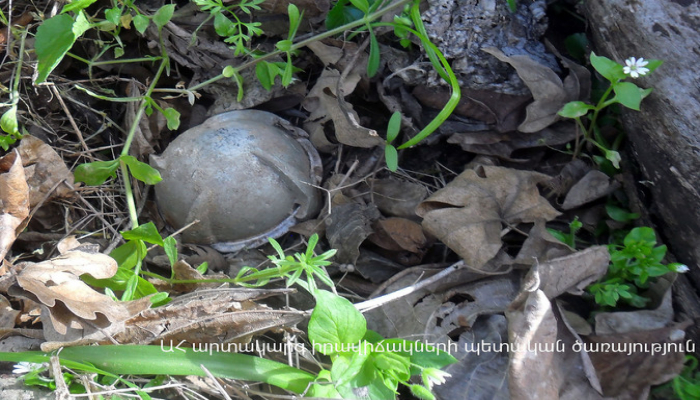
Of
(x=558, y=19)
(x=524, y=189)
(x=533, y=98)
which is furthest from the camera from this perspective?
(x=558, y=19)

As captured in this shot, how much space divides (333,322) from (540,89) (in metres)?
1.20

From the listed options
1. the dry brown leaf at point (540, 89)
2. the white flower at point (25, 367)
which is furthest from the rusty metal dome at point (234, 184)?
the dry brown leaf at point (540, 89)

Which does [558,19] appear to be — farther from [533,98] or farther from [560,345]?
[560,345]

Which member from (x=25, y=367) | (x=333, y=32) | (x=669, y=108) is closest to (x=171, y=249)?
(x=25, y=367)

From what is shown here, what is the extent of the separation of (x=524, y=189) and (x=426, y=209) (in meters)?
0.36

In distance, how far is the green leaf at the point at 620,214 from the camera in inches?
77.2

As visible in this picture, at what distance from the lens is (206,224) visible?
84.9 inches

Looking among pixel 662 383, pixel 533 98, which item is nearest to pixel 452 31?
pixel 533 98

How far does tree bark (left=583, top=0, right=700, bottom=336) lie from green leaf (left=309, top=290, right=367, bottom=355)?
1.09 meters

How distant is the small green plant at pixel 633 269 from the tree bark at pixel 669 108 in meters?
0.11

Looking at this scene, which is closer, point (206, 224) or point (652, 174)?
point (652, 174)

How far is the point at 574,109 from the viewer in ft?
6.47

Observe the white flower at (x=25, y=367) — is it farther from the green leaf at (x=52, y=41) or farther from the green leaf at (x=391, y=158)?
the green leaf at (x=391, y=158)

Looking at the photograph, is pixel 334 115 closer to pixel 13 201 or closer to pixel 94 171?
pixel 94 171
